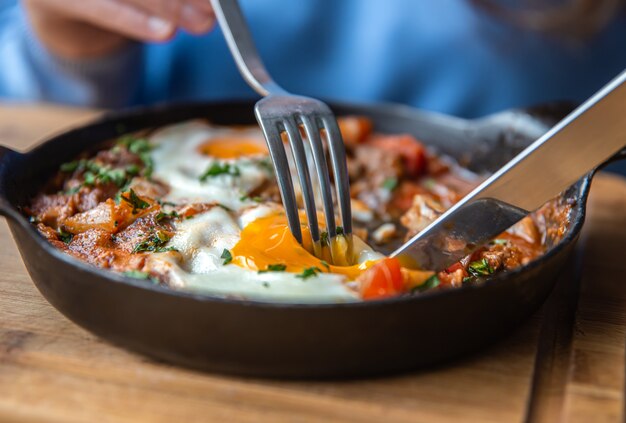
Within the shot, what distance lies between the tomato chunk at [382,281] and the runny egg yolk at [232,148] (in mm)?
1229

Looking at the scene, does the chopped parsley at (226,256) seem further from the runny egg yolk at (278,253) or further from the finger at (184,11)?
the finger at (184,11)

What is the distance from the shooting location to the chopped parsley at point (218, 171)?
109 inches

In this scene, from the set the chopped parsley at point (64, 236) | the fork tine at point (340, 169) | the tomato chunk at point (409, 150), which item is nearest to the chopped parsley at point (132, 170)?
the chopped parsley at point (64, 236)

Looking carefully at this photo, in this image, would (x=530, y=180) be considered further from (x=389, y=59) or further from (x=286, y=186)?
(x=389, y=59)

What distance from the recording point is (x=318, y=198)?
114 inches

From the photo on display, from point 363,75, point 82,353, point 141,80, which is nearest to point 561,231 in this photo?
point 82,353

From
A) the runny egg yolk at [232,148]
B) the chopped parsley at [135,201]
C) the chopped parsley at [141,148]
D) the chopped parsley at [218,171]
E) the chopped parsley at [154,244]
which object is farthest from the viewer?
the runny egg yolk at [232,148]

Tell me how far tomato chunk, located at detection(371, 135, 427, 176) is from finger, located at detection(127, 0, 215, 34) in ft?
3.21

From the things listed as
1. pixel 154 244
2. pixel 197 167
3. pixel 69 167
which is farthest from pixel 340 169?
pixel 69 167

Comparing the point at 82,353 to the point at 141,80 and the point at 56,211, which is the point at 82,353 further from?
the point at 141,80

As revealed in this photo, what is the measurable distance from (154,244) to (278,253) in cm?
41

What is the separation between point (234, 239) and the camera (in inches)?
88.0

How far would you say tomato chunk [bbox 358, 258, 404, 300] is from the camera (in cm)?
191

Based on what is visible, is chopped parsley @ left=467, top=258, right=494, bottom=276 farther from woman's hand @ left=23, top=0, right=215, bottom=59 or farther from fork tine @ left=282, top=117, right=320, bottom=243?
woman's hand @ left=23, top=0, right=215, bottom=59
